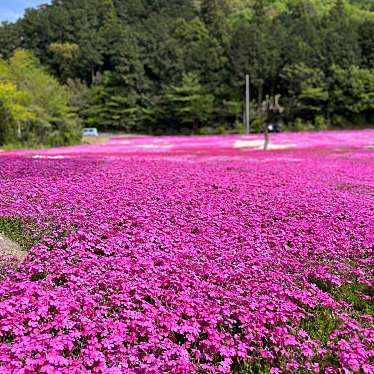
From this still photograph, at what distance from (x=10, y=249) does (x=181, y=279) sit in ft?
10.0

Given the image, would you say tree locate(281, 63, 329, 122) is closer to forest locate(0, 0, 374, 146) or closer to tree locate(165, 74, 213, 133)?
forest locate(0, 0, 374, 146)

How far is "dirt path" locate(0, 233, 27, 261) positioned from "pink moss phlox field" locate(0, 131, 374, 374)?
0.43 meters

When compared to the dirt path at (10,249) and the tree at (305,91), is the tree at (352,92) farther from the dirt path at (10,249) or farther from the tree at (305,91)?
the dirt path at (10,249)

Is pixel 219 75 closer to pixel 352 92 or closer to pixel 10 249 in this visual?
pixel 352 92

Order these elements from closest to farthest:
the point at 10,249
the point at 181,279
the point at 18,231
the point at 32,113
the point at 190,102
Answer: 1. the point at 181,279
2. the point at 10,249
3. the point at 18,231
4. the point at 32,113
5. the point at 190,102

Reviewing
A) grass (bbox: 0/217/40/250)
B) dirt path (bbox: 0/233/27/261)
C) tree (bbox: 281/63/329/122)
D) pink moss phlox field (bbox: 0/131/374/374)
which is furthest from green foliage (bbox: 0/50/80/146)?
tree (bbox: 281/63/329/122)

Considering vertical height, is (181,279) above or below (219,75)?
below

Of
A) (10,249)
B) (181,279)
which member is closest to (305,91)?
(10,249)

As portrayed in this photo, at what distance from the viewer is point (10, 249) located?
23.7 ft

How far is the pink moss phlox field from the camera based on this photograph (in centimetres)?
432

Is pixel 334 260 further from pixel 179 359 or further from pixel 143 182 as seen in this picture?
pixel 143 182

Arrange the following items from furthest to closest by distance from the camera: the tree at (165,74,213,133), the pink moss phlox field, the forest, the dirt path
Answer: the tree at (165,74,213,133), the forest, the dirt path, the pink moss phlox field

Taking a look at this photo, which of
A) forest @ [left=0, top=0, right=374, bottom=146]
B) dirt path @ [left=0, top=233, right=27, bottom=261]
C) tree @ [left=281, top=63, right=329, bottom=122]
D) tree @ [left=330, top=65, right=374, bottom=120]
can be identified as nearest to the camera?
dirt path @ [left=0, top=233, right=27, bottom=261]

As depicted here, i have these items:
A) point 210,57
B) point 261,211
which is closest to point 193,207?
point 261,211
